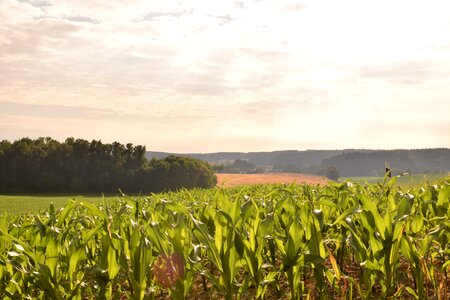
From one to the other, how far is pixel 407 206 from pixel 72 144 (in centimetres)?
10188

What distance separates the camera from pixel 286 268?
291cm

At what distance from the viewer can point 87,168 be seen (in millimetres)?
95062

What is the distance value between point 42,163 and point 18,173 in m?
5.55

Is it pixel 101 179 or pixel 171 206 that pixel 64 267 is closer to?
pixel 171 206

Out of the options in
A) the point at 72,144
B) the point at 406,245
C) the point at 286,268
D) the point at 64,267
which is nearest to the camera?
the point at 286,268

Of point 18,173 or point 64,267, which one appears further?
point 18,173

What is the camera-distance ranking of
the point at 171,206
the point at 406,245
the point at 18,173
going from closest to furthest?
the point at 406,245, the point at 171,206, the point at 18,173

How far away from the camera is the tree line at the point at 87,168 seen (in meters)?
91.1

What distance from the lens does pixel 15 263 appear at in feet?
9.87

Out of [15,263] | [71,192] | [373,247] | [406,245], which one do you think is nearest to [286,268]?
[373,247]

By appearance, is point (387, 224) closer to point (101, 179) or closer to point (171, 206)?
point (171, 206)

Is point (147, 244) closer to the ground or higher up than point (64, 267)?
higher up

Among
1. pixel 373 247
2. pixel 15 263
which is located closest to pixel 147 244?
pixel 15 263

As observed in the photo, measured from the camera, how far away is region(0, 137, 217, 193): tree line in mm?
91062
